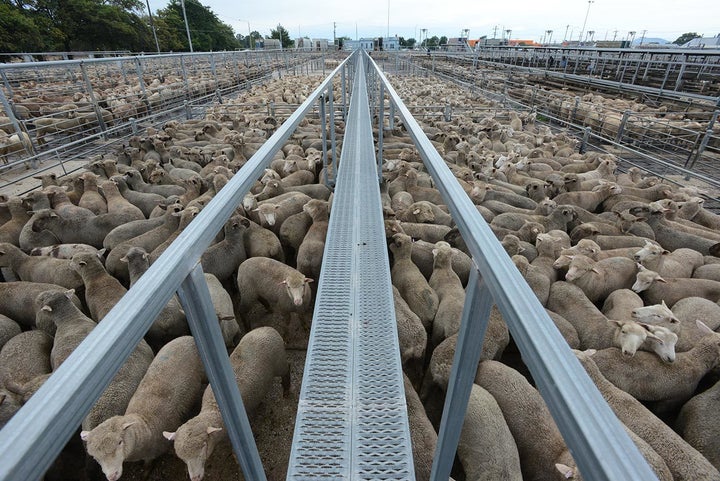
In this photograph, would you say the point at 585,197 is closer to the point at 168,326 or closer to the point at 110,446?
the point at 168,326

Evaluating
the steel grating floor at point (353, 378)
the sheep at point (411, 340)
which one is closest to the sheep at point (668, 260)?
the sheep at point (411, 340)

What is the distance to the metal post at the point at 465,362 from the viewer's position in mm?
1103

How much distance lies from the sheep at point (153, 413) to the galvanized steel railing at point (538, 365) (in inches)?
82.7

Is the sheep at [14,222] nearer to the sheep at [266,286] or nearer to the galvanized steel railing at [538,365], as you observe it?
the sheep at [266,286]

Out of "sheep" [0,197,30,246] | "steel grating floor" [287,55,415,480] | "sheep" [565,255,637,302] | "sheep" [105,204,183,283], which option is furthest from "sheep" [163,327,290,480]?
"sheep" [0,197,30,246]

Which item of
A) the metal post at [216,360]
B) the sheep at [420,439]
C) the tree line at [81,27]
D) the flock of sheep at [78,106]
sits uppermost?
the tree line at [81,27]

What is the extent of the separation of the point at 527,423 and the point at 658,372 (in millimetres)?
1305

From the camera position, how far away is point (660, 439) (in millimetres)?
2461

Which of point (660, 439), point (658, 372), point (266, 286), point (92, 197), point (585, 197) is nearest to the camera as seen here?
point (660, 439)

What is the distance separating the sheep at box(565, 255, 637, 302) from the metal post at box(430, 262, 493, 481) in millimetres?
3106

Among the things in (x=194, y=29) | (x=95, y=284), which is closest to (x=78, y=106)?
(x=95, y=284)

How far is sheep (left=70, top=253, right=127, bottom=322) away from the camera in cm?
358

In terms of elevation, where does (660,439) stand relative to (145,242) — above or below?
below

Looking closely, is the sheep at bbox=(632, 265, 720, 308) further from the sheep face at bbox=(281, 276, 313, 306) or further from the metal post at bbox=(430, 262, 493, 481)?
the metal post at bbox=(430, 262, 493, 481)
